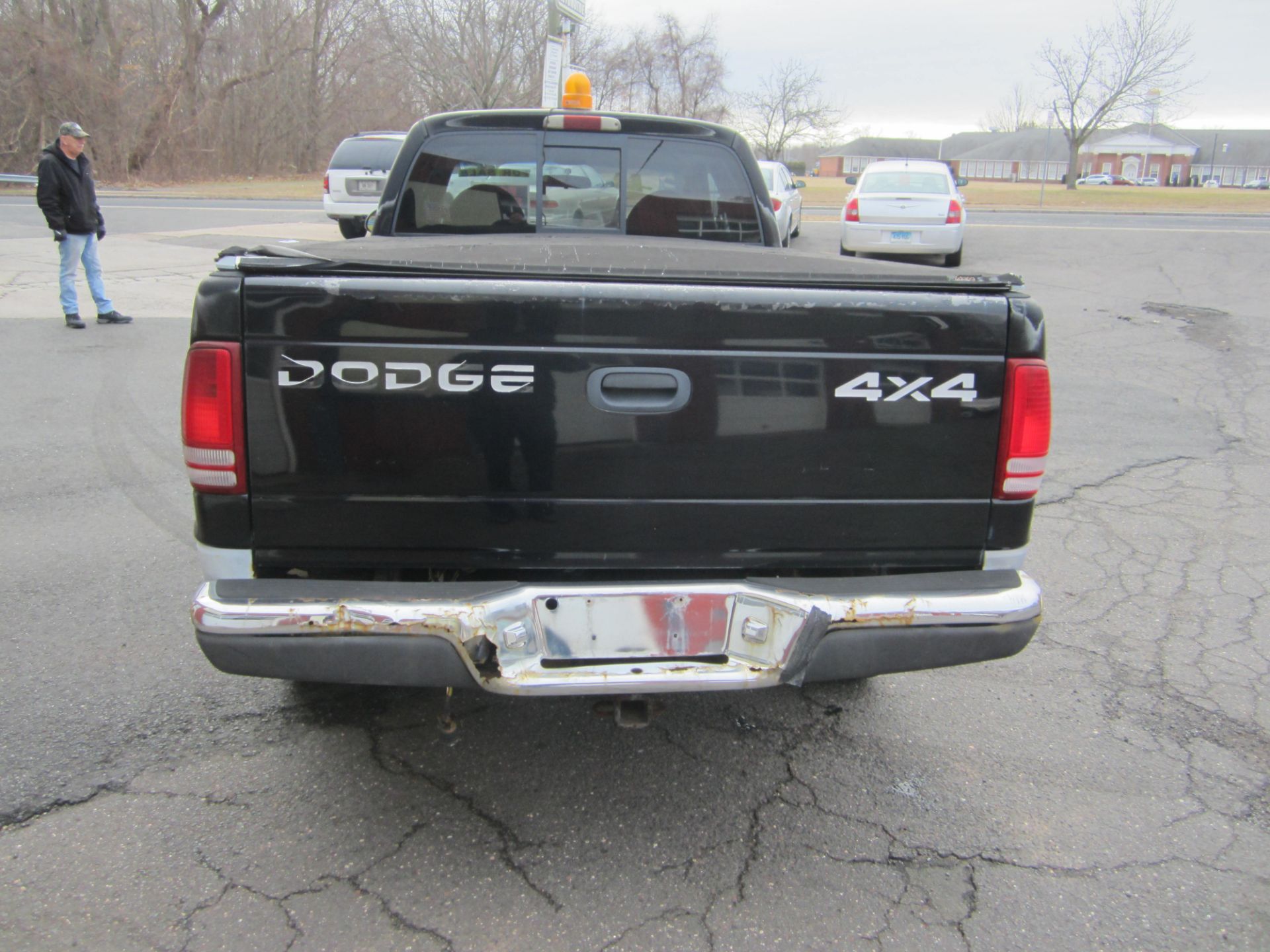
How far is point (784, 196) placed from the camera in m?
14.7

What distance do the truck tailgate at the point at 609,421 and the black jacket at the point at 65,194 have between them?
25.9 ft

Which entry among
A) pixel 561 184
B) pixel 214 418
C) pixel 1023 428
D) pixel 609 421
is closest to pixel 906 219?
pixel 561 184

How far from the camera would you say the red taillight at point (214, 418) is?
2252mm

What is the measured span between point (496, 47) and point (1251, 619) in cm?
3710

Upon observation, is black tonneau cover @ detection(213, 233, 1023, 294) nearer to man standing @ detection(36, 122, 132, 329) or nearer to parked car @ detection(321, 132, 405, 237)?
man standing @ detection(36, 122, 132, 329)

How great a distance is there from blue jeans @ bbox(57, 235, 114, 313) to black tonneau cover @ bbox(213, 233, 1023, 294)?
7043 mm

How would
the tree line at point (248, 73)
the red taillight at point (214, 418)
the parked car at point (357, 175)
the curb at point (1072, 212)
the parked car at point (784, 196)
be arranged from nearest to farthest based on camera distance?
1. the red taillight at point (214, 418)
2. the parked car at point (784, 196)
3. the parked car at point (357, 175)
4. the curb at point (1072, 212)
5. the tree line at point (248, 73)

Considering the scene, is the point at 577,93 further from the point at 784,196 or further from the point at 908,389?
the point at 784,196

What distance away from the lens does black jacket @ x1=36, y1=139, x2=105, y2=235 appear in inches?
338

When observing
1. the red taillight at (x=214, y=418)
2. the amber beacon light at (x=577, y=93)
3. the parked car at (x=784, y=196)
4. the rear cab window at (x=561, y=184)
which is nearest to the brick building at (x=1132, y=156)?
the parked car at (x=784, y=196)

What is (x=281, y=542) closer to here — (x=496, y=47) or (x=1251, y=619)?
(x=1251, y=619)

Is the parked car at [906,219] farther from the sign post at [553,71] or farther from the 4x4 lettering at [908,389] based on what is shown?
the 4x4 lettering at [908,389]

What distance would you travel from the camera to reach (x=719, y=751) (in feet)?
10.1

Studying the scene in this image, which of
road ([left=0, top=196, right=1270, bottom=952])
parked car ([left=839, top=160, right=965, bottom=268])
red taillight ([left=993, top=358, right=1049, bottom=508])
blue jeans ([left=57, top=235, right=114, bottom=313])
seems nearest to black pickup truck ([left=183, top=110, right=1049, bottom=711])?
red taillight ([left=993, top=358, right=1049, bottom=508])
